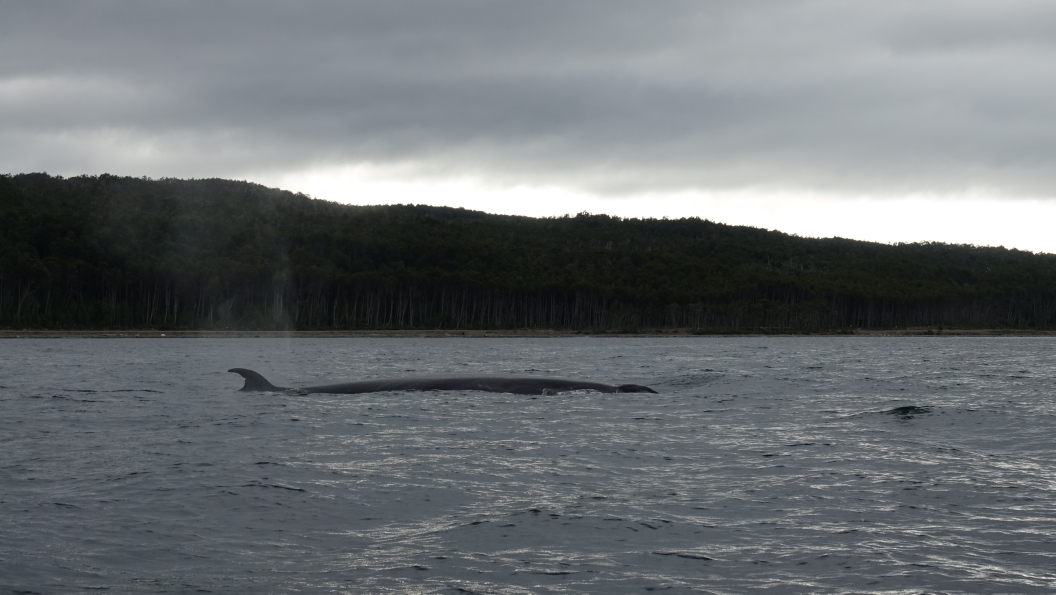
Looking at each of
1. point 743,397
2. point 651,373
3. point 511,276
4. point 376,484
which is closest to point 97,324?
point 511,276

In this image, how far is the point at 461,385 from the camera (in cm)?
2941

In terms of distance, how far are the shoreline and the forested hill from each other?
13.3 feet

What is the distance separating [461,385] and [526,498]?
55.5ft

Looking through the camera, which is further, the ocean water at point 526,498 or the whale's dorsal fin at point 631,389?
the whale's dorsal fin at point 631,389

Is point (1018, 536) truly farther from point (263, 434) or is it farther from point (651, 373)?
point (651, 373)

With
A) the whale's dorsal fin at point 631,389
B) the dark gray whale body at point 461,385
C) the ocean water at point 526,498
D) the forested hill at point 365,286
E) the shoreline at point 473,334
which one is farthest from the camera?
the forested hill at point 365,286

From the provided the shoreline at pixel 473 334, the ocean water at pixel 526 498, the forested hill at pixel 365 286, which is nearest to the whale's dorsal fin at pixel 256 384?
the ocean water at pixel 526 498

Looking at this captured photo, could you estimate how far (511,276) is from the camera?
166250 millimetres

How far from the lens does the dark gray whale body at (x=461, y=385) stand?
29.0 m

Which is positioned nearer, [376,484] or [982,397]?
[376,484]

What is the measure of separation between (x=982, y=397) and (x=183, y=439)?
2260 cm

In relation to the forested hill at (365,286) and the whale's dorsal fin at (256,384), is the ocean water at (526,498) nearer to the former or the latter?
the whale's dorsal fin at (256,384)

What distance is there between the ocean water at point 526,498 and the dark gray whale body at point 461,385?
369 centimetres

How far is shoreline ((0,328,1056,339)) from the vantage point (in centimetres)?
11796
